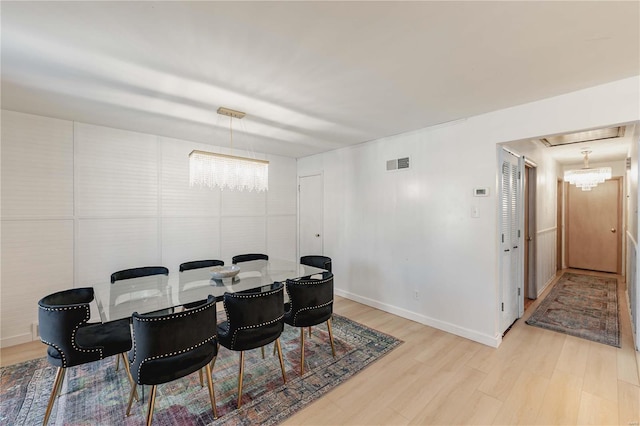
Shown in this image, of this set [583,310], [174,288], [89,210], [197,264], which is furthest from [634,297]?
[89,210]

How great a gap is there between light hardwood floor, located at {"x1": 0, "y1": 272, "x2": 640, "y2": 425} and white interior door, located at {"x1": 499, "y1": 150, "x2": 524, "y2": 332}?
39cm

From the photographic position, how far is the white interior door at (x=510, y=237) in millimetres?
3184

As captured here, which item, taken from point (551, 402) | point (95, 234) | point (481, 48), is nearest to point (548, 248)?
point (551, 402)

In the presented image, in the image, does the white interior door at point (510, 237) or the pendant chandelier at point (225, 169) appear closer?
the pendant chandelier at point (225, 169)

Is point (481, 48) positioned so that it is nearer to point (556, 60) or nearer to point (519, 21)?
point (519, 21)

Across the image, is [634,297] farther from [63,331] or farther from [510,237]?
[63,331]

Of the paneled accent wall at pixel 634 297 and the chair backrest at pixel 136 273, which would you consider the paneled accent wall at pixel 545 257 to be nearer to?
the paneled accent wall at pixel 634 297

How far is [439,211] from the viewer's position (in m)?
3.43

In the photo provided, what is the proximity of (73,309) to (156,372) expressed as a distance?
738 mm

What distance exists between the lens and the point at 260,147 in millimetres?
4578

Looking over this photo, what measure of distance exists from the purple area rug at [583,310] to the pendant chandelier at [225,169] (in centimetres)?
387

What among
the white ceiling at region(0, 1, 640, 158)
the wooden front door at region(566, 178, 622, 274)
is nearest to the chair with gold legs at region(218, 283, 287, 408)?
the white ceiling at region(0, 1, 640, 158)

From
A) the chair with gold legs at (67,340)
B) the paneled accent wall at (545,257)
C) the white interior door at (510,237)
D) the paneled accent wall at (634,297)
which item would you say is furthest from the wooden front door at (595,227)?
the chair with gold legs at (67,340)

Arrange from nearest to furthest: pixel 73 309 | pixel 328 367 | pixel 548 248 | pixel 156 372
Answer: pixel 156 372 → pixel 73 309 → pixel 328 367 → pixel 548 248
